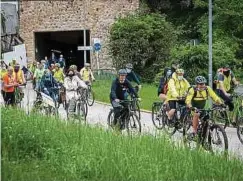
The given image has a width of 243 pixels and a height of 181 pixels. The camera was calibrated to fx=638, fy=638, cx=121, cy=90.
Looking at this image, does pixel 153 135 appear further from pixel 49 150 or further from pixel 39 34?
pixel 39 34

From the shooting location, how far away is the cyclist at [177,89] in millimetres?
16281

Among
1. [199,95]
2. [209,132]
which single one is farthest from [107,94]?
[209,132]

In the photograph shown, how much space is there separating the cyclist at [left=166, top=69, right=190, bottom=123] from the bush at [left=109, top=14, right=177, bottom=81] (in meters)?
27.9

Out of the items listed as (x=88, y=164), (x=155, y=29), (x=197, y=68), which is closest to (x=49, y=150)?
(x=88, y=164)

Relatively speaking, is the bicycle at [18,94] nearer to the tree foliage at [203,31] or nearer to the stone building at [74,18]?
the tree foliage at [203,31]

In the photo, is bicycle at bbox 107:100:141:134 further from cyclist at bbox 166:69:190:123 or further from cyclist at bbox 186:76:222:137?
cyclist at bbox 186:76:222:137

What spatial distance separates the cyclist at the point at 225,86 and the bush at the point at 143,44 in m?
26.1

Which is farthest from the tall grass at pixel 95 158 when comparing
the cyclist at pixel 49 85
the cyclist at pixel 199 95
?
the cyclist at pixel 49 85

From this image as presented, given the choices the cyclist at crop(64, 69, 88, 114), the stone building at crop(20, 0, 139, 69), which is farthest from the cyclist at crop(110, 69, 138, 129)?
the stone building at crop(20, 0, 139, 69)

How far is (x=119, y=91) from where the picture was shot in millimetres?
16094

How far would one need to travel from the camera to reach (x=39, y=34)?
179ft

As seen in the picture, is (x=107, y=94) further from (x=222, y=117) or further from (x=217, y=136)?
(x=217, y=136)

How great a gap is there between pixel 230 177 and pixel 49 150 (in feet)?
9.40

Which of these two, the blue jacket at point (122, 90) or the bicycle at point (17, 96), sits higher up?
the blue jacket at point (122, 90)
